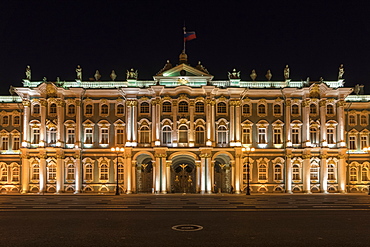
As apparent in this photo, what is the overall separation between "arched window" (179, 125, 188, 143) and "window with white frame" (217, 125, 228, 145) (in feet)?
12.4

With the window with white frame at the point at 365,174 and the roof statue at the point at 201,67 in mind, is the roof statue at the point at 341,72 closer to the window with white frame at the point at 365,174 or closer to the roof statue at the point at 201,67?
the window with white frame at the point at 365,174

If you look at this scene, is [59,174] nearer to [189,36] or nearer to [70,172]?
[70,172]

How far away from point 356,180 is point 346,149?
15.5ft

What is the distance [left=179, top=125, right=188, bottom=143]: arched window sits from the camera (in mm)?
49375

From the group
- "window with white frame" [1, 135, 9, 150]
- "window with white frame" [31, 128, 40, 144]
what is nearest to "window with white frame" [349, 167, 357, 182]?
"window with white frame" [31, 128, 40, 144]

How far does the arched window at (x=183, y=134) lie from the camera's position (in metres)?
49.4

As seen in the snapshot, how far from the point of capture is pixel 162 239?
13406mm

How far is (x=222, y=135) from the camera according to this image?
4984cm

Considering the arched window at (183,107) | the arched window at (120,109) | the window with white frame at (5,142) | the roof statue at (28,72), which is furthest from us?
the window with white frame at (5,142)

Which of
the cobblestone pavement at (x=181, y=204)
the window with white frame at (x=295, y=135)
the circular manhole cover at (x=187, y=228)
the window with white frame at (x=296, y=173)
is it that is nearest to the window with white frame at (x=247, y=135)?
the window with white frame at (x=295, y=135)

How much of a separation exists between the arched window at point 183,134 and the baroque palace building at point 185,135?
0.12 m

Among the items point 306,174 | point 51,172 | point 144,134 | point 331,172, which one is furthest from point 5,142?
point 331,172

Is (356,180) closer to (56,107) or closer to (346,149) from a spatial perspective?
(346,149)

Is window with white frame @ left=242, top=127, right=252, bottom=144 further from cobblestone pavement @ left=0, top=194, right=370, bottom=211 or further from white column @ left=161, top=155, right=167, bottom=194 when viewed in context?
cobblestone pavement @ left=0, top=194, right=370, bottom=211
